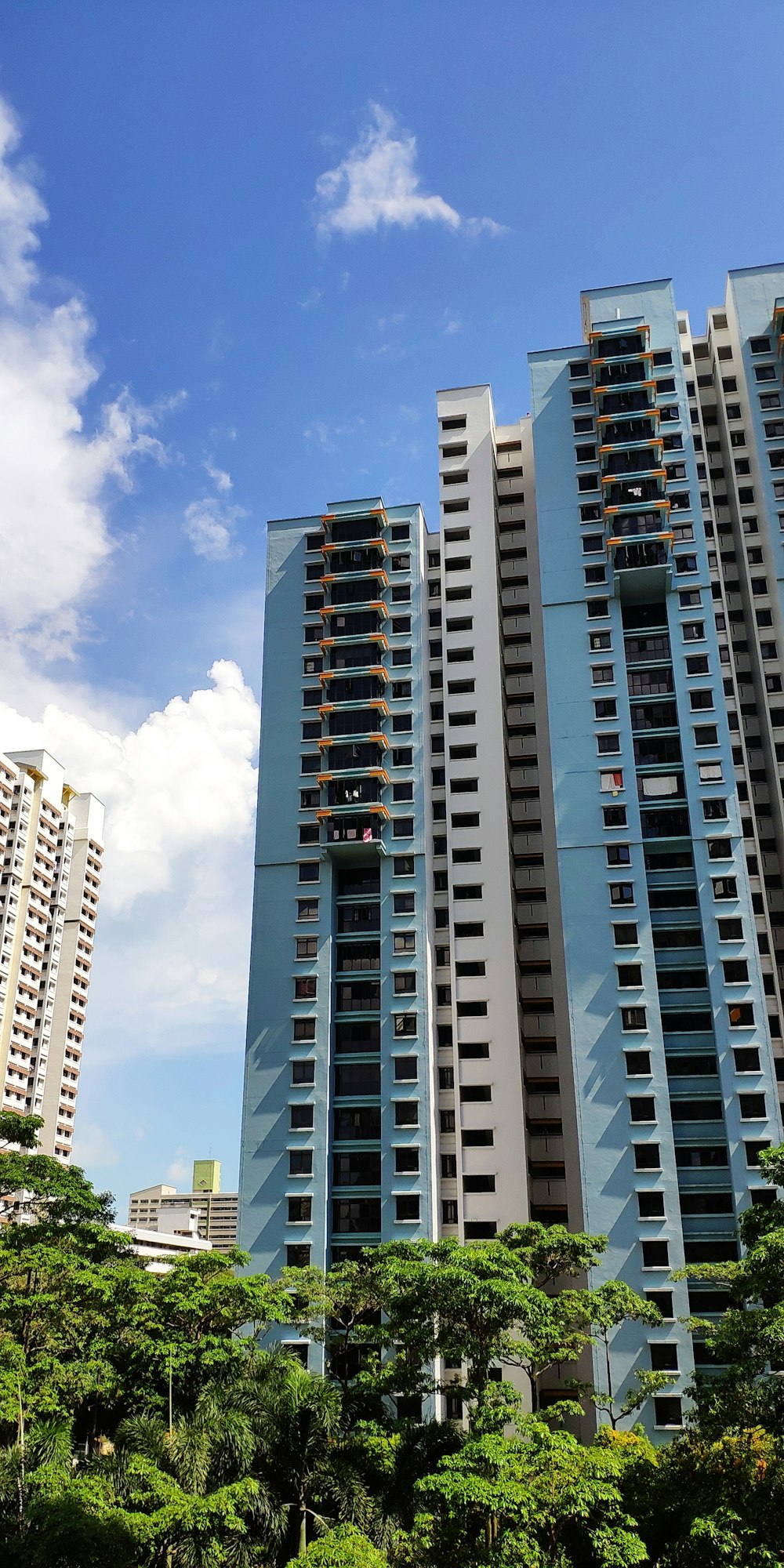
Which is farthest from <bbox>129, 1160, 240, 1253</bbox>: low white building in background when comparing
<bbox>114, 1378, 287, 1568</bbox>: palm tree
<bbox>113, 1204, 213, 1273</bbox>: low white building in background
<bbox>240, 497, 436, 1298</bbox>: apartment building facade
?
<bbox>114, 1378, 287, 1568</bbox>: palm tree

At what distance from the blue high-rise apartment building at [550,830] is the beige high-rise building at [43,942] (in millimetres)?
43016

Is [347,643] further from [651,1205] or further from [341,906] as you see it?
[651,1205]

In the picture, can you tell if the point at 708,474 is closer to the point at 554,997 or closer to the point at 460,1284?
the point at 554,997

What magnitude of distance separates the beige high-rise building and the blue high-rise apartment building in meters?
43.0

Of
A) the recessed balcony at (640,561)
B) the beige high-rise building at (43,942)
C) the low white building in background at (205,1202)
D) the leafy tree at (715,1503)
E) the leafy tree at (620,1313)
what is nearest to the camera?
the leafy tree at (715,1503)

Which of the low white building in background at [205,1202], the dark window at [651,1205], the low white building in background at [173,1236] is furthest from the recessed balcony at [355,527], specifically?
the low white building in background at [205,1202]

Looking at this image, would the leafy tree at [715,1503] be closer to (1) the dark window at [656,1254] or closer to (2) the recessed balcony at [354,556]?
(1) the dark window at [656,1254]

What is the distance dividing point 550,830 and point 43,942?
5592 cm

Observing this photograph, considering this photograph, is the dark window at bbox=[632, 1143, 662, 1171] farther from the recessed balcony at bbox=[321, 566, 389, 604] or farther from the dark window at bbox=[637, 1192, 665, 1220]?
the recessed balcony at bbox=[321, 566, 389, 604]

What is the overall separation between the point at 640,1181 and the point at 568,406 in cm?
3572

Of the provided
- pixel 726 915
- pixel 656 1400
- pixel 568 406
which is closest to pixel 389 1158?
pixel 656 1400

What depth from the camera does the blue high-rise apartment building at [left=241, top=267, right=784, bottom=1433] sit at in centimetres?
4603

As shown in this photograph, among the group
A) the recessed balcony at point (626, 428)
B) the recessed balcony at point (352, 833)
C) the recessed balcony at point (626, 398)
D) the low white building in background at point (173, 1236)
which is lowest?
the low white building in background at point (173, 1236)

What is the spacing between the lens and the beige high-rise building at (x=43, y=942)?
9156cm
